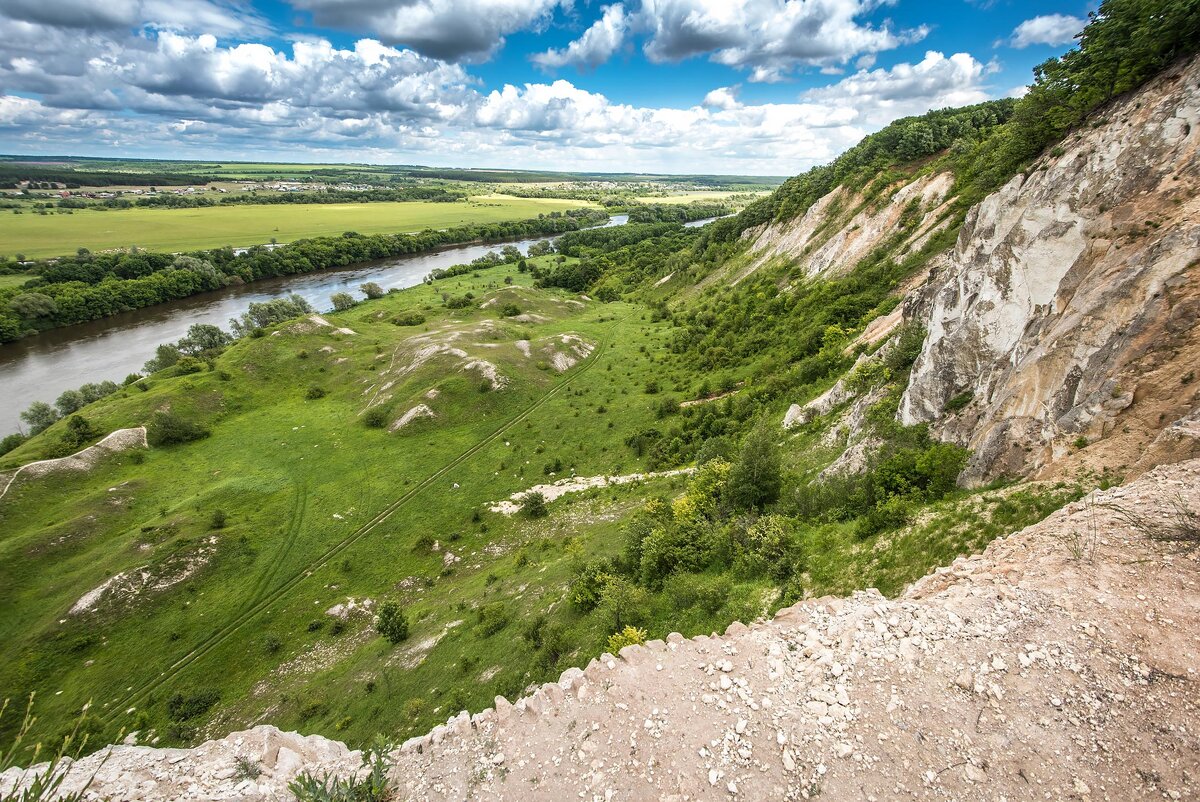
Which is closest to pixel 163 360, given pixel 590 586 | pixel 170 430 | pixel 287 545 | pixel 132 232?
pixel 170 430

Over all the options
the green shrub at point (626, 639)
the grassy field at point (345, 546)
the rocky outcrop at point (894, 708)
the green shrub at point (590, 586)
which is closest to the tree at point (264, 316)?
the grassy field at point (345, 546)

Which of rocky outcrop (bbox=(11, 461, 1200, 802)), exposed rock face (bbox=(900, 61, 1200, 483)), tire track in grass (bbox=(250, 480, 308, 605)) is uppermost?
exposed rock face (bbox=(900, 61, 1200, 483))

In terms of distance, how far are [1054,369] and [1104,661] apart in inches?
392

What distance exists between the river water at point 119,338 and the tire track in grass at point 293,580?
60023 millimetres

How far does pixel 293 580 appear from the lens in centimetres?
3591

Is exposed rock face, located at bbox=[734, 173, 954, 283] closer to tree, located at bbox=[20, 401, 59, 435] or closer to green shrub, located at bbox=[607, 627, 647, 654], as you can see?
green shrub, located at bbox=[607, 627, 647, 654]

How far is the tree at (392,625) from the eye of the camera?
2841 cm

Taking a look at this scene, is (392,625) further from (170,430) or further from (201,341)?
(201,341)

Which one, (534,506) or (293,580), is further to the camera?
(534,506)

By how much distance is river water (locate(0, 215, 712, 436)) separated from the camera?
241 ft

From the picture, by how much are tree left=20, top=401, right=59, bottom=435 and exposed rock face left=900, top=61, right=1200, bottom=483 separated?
9252cm

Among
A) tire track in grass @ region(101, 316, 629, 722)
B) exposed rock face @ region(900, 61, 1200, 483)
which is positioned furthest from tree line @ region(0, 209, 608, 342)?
exposed rock face @ region(900, 61, 1200, 483)

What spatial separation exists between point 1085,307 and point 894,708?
14278 mm

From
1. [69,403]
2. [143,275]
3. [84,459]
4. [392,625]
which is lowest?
[84,459]
